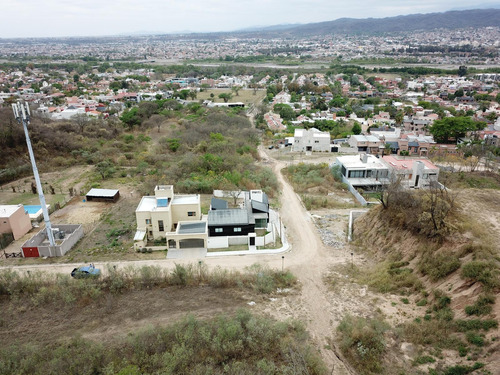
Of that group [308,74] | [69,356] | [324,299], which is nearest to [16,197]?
[69,356]

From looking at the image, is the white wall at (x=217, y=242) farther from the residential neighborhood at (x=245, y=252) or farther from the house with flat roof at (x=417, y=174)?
the house with flat roof at (x=417, y=174)

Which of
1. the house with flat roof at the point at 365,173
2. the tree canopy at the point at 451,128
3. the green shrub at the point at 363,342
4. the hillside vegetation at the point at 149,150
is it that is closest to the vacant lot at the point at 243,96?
the hillside vegetation at the point at 149,150

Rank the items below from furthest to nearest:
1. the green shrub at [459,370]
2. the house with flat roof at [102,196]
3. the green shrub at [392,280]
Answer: the house with flat roof at [102,196] < the green shrub at [392,280] < the green shrub at [459,370]

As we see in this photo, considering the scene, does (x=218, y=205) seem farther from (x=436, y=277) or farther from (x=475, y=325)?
(x=475, y=325)

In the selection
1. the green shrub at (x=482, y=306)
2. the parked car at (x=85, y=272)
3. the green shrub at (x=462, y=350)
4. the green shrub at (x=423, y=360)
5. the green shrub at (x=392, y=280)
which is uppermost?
the green shrub at (x=482, y=306)

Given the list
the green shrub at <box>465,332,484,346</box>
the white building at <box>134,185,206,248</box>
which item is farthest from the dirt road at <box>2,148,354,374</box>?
the green shrub at <box>465,332,484,346</box>
